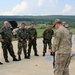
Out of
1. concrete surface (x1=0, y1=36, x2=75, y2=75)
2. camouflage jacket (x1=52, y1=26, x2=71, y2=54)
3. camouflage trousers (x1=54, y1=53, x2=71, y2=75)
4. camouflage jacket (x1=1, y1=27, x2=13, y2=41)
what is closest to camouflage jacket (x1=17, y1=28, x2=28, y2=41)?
camouflage jacket (x1=1, y1=27, x2=13, y2=41)

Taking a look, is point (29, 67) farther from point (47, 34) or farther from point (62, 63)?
point (62, 63)

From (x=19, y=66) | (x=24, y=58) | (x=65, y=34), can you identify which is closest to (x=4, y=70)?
(x=19, y=66)

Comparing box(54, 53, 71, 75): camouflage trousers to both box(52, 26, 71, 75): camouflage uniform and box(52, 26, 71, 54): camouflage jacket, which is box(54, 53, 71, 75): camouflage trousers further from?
box(52, 26, 71, 54): camouflage jacket

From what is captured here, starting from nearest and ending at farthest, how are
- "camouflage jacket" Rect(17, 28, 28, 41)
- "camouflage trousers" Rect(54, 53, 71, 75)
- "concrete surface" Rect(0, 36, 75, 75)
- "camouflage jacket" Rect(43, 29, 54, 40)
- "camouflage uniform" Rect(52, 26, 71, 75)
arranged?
"camouflage uniform" Rect(52, 26, 71, 75) < "camouflage trousers" Rect(54, 53, 71, 75) < "concrete surface" Rect(0, 36, 75, 75) < "camouflage jacket" Rect(17, 28, 28, 41) < "camouflage jacket" Rect(43, 29, 54, 40)

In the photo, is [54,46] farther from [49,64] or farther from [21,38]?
[21,38]

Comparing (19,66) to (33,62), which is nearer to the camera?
(19,66)

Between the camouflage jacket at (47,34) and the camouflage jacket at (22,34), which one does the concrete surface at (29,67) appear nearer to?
the camouflage jacket at (22,34)

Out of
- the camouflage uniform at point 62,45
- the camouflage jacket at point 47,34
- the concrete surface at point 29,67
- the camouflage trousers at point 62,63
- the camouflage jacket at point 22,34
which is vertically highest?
the camouflage uniform at point 62,45

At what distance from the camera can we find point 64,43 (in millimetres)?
8555

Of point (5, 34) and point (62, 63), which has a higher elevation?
point (62, 63)

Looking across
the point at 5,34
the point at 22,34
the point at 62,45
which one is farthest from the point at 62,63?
the point at 22,34

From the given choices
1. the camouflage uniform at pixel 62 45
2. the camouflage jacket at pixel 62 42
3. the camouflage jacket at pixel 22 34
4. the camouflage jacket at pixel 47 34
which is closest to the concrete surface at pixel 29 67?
the camouflage jacket at pixel 22 34

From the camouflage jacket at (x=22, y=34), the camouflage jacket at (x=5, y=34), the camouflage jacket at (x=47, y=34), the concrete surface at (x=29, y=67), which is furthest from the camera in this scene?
the camouflage jacket at (x=47, y=34)

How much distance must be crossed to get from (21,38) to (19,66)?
1.95 meters
